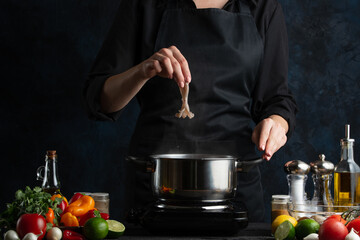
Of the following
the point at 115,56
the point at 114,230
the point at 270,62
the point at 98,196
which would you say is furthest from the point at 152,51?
the point at 114,230

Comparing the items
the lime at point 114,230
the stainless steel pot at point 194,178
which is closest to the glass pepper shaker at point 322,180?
the stainless steel pot at point 194,178

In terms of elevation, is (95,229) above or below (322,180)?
below

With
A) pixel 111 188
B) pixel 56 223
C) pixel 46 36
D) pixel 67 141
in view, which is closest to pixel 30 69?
pixel 46 36

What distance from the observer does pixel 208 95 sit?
2107 millimetres

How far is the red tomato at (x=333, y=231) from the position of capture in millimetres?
1254

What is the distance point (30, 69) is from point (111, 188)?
76cm

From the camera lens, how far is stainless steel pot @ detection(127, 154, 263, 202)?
4.75 feet

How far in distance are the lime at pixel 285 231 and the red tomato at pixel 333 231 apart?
0.08 meters

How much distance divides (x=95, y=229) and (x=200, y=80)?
3.06 ft

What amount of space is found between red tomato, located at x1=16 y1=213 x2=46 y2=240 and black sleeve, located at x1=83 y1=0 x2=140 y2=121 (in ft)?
2.47

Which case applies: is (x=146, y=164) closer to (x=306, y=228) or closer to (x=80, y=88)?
(x=306, y=228)

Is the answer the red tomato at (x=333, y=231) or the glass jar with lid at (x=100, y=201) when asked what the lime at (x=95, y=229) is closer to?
the glass jar with lid at (x=100, y=201)

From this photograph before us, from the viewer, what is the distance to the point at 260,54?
2213mm

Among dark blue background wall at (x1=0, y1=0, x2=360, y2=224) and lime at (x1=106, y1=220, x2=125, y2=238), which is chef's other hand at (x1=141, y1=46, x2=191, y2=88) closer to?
lime at (x1=106, y1=220, x2=125, y2=238)
